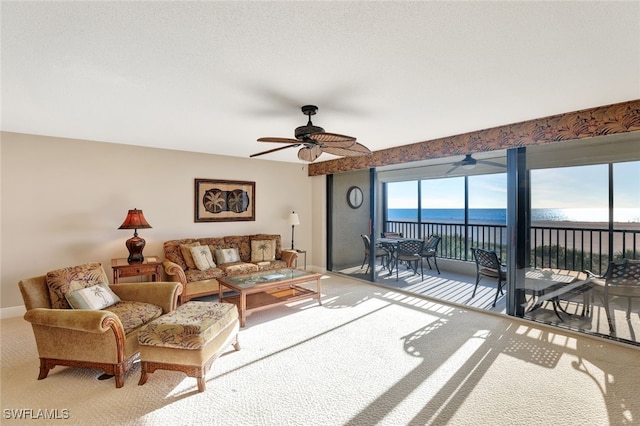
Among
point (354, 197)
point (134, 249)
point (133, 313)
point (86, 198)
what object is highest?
point (354, 197)

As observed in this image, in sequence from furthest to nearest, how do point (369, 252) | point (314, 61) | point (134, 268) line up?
point (369, 252), point (134, 268), point (314, 61)

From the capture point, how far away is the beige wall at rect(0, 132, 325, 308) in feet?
12.5

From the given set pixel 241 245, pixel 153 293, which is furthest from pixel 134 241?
pixel 241 245

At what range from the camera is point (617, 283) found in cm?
304

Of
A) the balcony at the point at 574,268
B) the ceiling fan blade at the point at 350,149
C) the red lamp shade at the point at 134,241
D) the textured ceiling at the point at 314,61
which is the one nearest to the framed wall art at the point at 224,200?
the red lamp shade at the point at 134,241

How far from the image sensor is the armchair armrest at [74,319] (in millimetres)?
2213

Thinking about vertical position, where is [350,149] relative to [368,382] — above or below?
above

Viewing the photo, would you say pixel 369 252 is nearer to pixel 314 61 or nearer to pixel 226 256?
pixel 226 256

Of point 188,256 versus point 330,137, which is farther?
point 188,256

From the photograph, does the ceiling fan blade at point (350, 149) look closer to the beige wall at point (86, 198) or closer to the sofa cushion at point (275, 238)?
the sofa cushion at point (275, 238)

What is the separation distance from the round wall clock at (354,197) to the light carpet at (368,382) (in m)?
3.29

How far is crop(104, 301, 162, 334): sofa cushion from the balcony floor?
363 cm

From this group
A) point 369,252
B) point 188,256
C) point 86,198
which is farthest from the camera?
point 369,252

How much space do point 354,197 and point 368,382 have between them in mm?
4408
